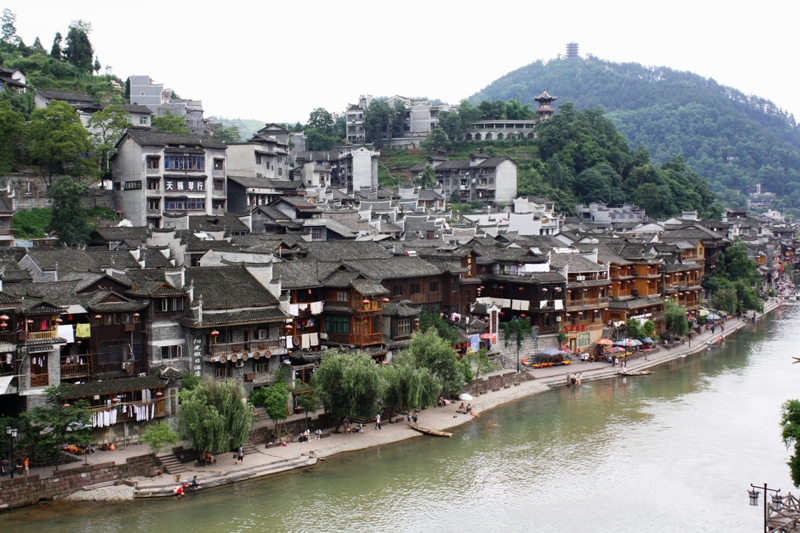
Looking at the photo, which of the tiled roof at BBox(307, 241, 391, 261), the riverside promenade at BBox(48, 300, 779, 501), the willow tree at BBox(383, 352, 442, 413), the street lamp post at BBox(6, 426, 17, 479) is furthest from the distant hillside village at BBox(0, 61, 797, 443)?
the willow tree at BBox(383, 352, 442, 413)

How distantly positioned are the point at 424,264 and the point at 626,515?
21577mm

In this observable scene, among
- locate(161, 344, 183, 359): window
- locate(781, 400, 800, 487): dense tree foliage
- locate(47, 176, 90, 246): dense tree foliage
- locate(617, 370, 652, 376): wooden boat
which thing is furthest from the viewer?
locate(617, 370, 652, 376): wooden boat

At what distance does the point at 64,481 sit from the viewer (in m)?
26.6

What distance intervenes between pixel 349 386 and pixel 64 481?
35.1ft

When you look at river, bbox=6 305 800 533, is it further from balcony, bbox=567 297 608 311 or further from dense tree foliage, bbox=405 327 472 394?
balcony, bbox=567 297 608 311

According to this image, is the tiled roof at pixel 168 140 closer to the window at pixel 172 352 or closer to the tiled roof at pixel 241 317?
the tiled roof at pixel 241 317

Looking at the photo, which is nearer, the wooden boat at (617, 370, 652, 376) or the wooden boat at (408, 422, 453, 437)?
the wooden boat at (408, 422, 453, 437)

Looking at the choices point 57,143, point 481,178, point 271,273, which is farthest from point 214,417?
point 481,178

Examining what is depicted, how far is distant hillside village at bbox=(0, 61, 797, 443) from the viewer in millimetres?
30594

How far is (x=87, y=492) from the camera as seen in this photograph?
1051 inches

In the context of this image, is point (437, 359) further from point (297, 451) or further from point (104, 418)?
point (104, 418)

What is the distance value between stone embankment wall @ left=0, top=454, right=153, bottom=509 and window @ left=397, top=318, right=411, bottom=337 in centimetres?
1471

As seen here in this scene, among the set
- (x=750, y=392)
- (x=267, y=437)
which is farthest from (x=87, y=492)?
(x=750, y=392)

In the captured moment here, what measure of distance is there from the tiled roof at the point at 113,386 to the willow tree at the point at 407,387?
9073 mm
